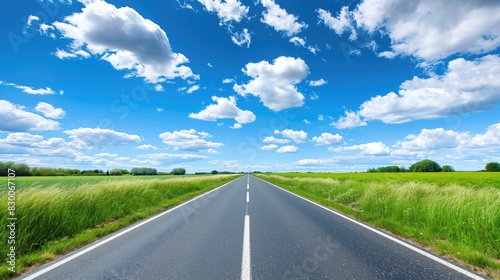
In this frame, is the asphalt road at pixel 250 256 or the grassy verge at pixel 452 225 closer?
the asphalt road at pixel 250 256

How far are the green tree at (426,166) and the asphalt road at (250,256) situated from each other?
9530 centimetres

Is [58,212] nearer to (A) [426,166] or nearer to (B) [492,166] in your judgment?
(B) [492,166]

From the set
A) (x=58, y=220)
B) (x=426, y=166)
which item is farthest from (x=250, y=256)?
(x=426, y=166)

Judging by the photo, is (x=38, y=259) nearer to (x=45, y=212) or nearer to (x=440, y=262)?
(x=45, y=212)

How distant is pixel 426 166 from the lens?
285 ft

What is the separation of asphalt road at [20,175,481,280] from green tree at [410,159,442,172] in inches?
3752

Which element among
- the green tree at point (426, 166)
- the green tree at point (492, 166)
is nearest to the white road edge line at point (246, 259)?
the green tree at point (492, 166)

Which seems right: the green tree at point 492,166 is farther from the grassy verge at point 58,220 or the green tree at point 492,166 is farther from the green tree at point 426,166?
the grassy verge at point 58,220

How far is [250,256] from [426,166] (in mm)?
101453

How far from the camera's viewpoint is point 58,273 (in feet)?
14.8

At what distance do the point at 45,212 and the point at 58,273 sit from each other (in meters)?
3.78

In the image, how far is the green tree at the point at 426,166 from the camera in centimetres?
8450

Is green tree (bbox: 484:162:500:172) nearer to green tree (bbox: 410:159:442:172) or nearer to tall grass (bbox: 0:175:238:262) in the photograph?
green tree (bbox: 410:159:442:172)

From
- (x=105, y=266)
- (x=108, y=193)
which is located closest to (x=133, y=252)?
(x=105, y=266)
